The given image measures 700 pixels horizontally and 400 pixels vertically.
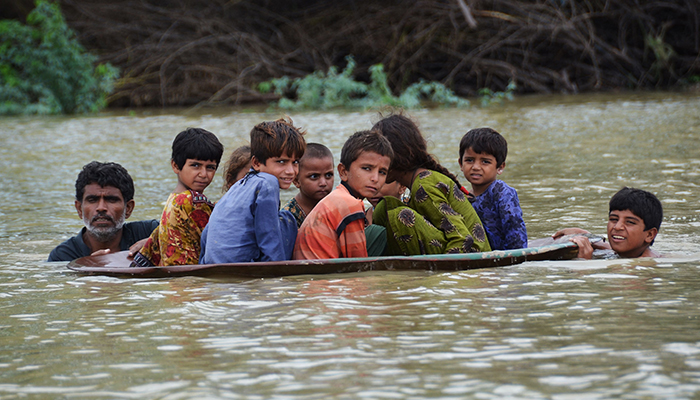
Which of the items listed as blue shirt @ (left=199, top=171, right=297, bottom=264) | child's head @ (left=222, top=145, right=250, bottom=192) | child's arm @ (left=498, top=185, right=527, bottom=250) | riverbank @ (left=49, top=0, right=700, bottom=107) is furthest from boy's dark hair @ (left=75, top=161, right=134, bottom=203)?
riverbank @ (left=49, top=0, right=700, bottom=107)

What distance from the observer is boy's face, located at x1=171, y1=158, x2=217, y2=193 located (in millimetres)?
4668

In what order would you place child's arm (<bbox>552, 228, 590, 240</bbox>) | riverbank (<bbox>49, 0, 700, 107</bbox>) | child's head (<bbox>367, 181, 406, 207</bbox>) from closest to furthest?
1. child's head (<bbox>367, 181, 406, 207</bbox>)
2. child's arm (<bbox>552, 228, 590, 240</bbox>)
3. riverbank (<bbox>49, 0, 700, 107</bbox>)

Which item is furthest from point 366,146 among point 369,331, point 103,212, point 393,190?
point 103,212

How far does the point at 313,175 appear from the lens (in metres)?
4.69

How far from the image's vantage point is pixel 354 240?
14.2ft

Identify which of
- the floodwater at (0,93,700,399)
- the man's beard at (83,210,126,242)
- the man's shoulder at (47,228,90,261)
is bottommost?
the floodwater at (0,93,700,399)

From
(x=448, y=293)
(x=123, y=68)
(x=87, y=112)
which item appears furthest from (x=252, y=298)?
(x=123, y=68)

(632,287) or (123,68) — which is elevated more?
(123,68)

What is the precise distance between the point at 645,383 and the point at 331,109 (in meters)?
14.9

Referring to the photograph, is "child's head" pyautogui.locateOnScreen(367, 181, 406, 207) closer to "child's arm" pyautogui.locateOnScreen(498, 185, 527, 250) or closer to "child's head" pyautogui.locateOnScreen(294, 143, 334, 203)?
"child's head" pyautogui.locateOnScreen(294, 143, 334, 203)

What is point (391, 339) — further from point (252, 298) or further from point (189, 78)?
point (189, 78)

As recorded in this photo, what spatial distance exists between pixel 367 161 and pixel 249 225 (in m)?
0.67

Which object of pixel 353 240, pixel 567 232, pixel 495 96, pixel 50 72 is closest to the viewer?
pixel 353 240

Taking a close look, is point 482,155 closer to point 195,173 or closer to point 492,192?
point 492,192
